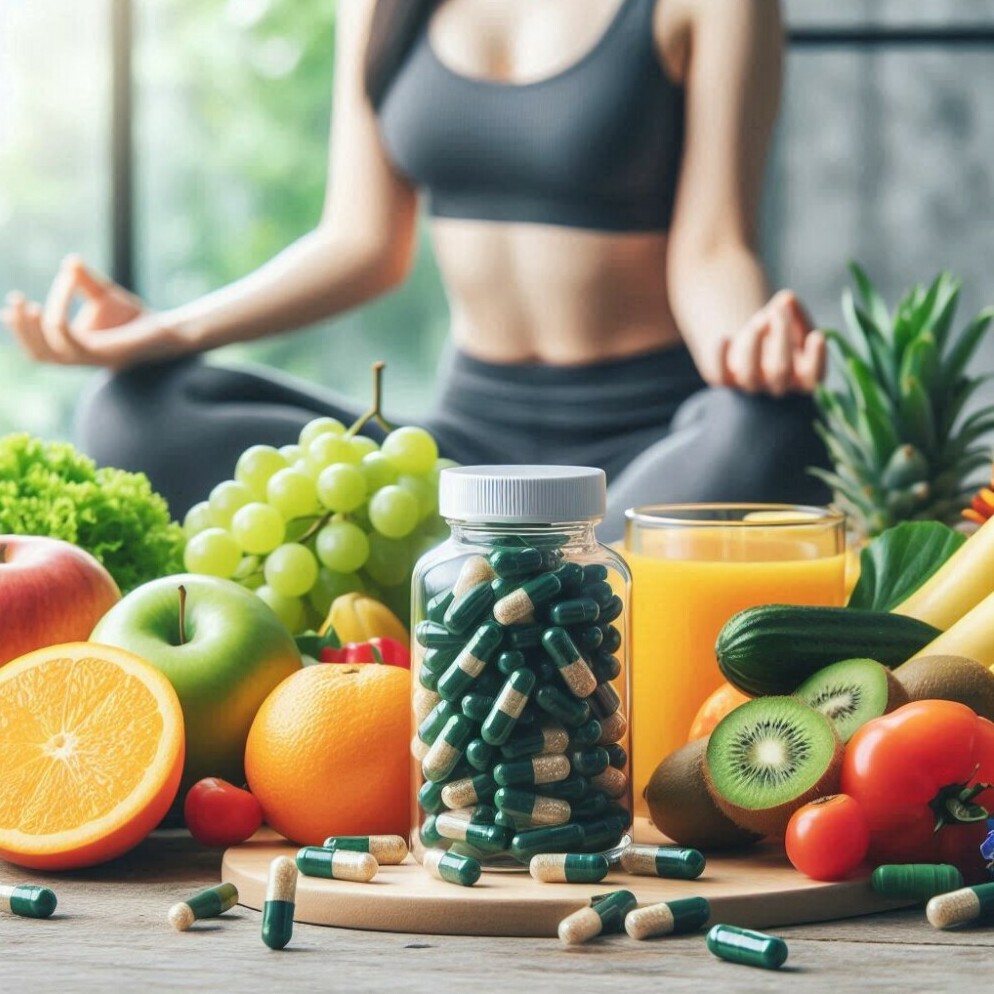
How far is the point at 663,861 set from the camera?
0.87 meters

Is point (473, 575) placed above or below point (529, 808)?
above

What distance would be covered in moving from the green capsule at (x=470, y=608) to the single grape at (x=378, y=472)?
19.3 inches

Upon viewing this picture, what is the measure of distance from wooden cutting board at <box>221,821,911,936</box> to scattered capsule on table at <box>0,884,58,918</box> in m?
0.11

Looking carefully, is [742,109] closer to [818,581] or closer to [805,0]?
[805,0]

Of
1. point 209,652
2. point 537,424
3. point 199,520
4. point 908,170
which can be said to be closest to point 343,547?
point 199,520

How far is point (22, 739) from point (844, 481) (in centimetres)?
126

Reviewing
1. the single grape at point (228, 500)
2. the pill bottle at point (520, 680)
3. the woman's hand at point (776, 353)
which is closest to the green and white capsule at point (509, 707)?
the pill bottle at point (520, 680)

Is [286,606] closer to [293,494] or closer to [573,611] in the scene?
[293,494]

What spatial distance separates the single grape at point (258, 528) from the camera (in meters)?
1.32

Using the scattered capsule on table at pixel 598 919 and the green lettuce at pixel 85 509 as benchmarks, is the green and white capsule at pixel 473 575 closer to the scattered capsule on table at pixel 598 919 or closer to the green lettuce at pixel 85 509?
the scattered capsule on table at pixel 598 919

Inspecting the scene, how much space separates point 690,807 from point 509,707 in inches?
6.6

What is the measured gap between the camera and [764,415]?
6.50 feet

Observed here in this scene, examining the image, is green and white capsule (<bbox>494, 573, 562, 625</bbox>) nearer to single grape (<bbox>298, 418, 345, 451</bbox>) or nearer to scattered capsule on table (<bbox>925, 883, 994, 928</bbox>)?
scattered capsule on table (<bbox>925, 883, 994, 928</bbox>)

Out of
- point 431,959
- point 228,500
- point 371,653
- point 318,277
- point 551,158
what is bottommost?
point 431,959
